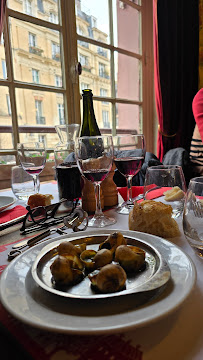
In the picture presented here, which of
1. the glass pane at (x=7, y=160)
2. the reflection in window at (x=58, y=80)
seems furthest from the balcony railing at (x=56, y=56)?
the glass pane at (x=7, y=160)

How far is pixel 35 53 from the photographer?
1.92 meters

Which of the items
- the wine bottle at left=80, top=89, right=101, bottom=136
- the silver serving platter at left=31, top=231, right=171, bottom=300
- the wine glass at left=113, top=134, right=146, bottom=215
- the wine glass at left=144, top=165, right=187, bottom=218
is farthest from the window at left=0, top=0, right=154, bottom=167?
the silver serving platter at left=31, top=231, right=171, bottom=300

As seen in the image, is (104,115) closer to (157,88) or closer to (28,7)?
(157,88)

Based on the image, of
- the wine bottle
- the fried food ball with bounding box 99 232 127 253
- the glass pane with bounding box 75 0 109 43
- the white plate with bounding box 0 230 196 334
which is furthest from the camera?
the glass pane with bounding box 75 0 109 43

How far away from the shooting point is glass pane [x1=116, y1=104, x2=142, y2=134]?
8.29 ft

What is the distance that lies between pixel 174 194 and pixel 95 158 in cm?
20

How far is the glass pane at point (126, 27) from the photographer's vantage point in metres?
2.39

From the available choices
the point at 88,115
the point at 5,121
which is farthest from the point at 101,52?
the point at 88,115

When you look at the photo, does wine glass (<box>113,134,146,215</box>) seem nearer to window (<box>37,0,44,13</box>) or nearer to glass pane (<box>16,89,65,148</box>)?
glass pane (<box>16,89,65,148</box>)

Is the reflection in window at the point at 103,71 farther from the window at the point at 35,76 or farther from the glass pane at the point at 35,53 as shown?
the window at the point at 35,76

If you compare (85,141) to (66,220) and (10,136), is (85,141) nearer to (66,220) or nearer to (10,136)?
(66,220)

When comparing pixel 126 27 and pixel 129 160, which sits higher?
pixel 126 27

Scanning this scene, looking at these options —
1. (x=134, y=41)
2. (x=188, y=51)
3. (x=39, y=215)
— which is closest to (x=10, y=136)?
(x=39, y=215)

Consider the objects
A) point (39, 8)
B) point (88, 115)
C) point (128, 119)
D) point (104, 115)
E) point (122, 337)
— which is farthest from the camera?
point (128, 119)
